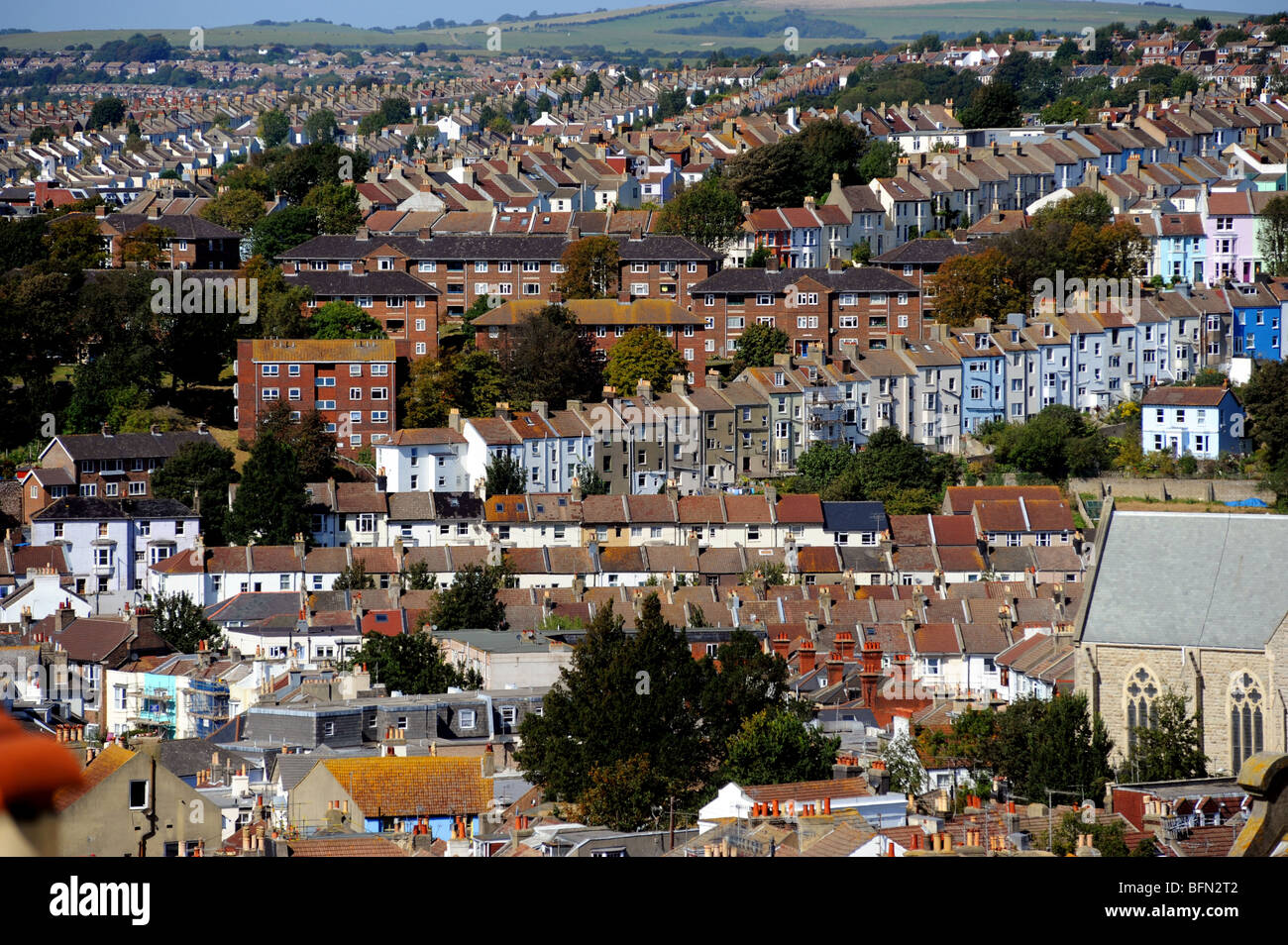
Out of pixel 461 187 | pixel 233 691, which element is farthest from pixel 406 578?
pixel 461 187

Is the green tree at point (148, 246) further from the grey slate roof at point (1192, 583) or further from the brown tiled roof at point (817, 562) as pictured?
the grey slate roof at point (1192, 583)

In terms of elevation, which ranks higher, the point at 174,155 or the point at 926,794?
the point at 174,155

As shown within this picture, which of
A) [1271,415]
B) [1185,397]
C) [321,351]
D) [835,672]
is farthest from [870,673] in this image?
[1185,397]

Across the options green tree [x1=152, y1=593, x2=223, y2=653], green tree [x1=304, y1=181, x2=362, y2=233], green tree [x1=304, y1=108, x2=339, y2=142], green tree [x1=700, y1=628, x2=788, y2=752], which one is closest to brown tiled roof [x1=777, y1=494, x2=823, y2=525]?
green tree [x1=152, y1=593, x2=223, y2=653]

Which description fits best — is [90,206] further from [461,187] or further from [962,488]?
[962,488]

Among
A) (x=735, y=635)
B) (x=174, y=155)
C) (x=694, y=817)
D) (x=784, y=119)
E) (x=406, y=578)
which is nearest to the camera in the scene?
(x=694, y=817)

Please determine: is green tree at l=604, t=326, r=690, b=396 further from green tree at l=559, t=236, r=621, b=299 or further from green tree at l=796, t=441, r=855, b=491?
green tree at l=559, t=236, r=621, b=299

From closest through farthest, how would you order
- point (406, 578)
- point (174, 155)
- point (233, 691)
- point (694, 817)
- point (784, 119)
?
point (694, 817)
point (233, 691)
point (406, 578)
point (784, 119)
point (174, 155)
